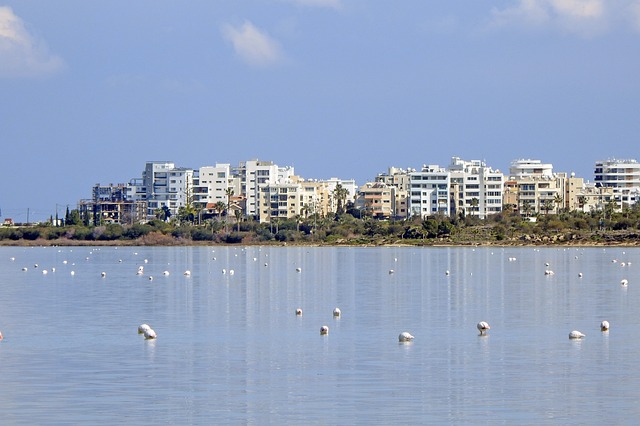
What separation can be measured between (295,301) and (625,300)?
533 inches

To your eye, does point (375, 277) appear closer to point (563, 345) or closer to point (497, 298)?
point (497, 298)

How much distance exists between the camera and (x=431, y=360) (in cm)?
2936

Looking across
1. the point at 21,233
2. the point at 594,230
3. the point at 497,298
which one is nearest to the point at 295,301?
the point at 497,298

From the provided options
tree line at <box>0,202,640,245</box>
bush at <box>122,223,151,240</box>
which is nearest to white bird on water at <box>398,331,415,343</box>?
tree line at <box>0,202,640,245</box>

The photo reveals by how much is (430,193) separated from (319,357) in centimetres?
16598

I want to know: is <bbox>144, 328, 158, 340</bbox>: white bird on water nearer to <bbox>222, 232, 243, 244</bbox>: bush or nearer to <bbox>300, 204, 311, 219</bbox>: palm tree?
<bbox>222, 232, 243, 244</bbox>: bush

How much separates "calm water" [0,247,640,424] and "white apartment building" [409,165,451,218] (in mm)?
135597

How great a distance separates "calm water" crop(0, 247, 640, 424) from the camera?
2248 centimetres

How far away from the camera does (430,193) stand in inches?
7677

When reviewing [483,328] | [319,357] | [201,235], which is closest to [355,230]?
[201,235]

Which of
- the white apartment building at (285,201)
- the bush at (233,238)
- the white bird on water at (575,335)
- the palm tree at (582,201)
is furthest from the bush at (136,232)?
the white bird on water at (575,335)

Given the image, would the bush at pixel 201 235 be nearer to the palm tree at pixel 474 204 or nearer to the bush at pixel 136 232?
the bush at pixel 136 232

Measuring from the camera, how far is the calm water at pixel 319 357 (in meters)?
22.5

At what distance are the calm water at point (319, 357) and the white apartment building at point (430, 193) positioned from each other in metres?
136
